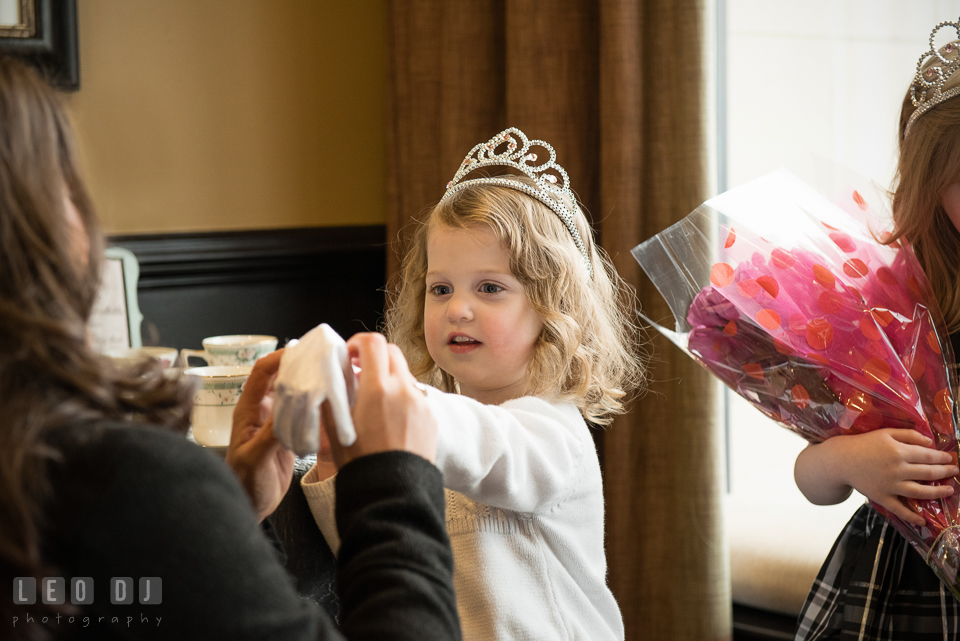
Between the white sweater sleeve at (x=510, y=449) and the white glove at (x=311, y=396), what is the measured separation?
166 mm

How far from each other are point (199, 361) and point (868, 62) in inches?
60.0

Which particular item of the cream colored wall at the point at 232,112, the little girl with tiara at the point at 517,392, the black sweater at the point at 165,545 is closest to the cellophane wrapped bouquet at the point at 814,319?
the little girl with tiara at the point at 517,392

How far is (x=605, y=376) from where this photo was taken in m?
1.30

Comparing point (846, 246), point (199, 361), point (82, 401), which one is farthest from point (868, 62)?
point (82, 401)

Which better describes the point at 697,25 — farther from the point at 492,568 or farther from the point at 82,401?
the point at 82,401

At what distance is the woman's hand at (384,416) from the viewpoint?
681mm

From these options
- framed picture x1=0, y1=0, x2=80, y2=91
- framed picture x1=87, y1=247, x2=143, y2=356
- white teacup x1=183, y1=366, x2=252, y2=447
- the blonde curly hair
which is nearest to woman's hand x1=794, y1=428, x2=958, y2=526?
the blonde curly hair

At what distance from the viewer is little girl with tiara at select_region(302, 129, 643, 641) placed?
0.98 meters

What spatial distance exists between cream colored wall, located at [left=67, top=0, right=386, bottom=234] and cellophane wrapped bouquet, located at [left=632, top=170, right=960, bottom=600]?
116 centimetres

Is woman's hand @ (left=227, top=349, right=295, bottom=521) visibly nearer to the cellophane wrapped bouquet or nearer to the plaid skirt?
the cellophane wrapped bouquet

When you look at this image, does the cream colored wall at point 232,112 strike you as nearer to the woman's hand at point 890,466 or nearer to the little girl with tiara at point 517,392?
the little girl with tiara at point 517,392

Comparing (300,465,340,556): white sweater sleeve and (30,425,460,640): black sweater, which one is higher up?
(30,425,460,640): black sweater

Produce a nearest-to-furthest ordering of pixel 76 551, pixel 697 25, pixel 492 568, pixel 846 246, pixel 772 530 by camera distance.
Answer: pixel 76 551 < pixel 492 568 < pixel 846 246 < pixel 697 25 < pixel 772 530

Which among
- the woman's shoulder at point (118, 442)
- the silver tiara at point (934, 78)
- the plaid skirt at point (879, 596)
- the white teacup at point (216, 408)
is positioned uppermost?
the silver tiara at point (934, 78)
